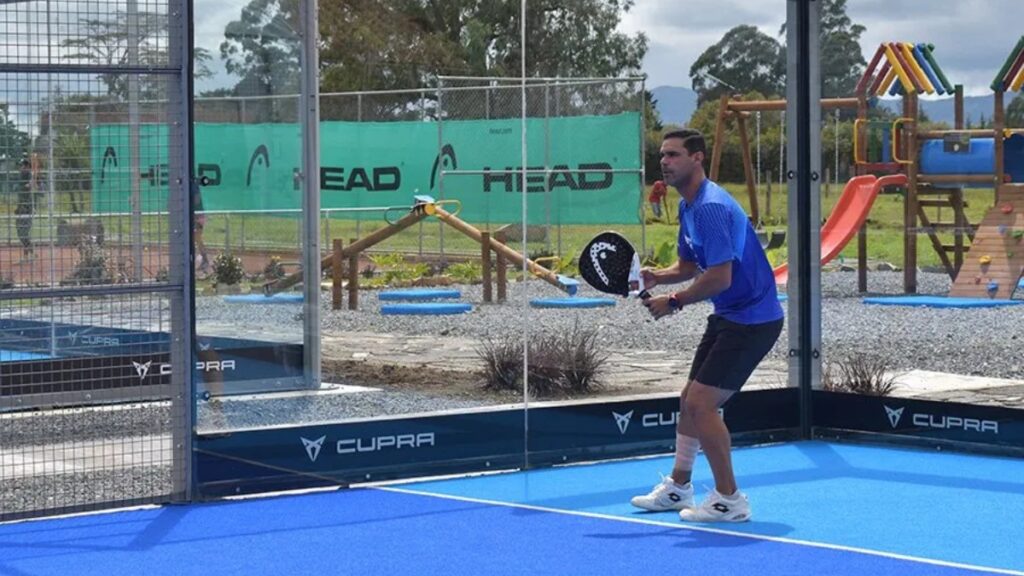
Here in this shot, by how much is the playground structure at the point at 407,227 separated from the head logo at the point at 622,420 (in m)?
0.88

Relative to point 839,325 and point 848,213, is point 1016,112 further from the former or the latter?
point 839,325

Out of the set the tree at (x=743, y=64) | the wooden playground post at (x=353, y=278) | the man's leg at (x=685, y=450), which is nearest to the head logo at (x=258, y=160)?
the wooden playground post at (x=353, y=278)

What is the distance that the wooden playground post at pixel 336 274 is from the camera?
10.9 meters

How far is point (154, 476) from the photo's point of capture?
29.5 ft

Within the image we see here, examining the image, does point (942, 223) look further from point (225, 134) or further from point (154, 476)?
point (154, 476)

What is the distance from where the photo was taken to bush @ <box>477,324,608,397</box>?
10.3 m

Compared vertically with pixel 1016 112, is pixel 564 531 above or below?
below

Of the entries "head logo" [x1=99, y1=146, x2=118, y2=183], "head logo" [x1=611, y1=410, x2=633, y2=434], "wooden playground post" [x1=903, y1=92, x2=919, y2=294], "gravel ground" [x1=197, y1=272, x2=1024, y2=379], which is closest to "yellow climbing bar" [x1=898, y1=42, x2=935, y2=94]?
"wooden playground post" [x1=903, y1=92, x2=919, y2=294]

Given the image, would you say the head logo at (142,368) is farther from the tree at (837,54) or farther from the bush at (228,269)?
the tree at (837,54)

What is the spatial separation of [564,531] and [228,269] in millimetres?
3559

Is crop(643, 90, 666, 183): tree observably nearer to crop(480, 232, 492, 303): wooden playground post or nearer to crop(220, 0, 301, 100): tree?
crop(480, 232, 492, 303): wooden playground post

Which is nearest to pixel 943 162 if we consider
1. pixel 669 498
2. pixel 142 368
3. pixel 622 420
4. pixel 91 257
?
pixel 622 420

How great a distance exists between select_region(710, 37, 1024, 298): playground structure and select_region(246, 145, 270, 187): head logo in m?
2.93

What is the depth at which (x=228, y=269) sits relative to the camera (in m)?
10.7
